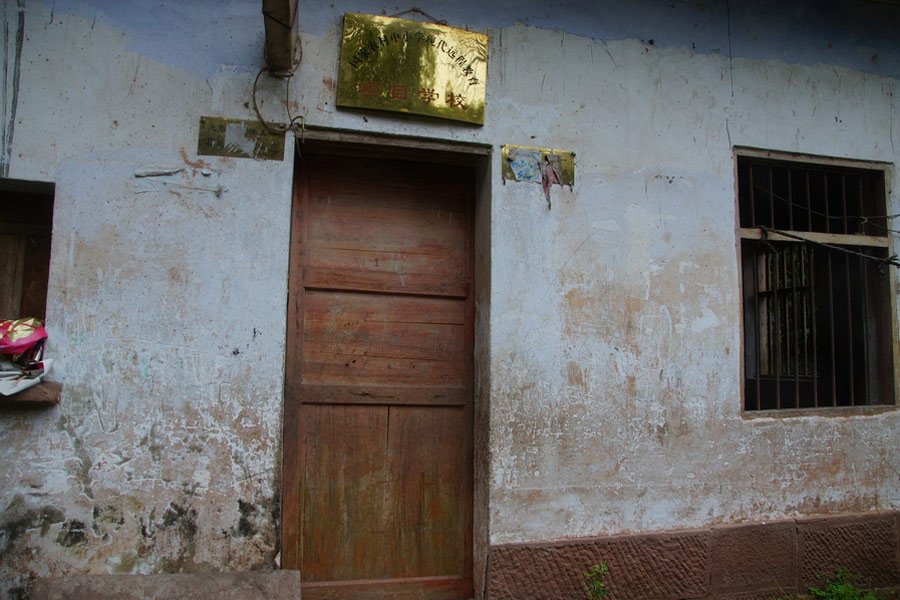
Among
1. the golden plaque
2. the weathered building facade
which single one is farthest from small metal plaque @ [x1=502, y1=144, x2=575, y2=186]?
the golden plaque

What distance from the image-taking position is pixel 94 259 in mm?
2660

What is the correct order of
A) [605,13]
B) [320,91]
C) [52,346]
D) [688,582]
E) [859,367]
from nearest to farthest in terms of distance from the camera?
[52,346]
[320,91]
[688,582]
[605,13]
[859,367]

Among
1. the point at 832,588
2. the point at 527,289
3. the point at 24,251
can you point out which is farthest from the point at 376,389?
the point at 832,588

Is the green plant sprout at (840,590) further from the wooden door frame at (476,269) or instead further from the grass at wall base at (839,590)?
the wooden door frame at (476,269)

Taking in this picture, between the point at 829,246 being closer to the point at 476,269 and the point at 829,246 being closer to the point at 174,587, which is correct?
the point at 476,269

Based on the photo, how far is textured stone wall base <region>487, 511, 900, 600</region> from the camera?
2.94m

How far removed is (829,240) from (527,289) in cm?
207

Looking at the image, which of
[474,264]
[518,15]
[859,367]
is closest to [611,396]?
[474,264]

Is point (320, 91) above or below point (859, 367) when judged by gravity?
above

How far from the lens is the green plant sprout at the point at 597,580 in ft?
9.58

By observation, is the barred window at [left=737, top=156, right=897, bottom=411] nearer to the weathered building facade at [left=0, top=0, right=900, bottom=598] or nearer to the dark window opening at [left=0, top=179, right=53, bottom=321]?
the weathered building facade at [left=0, top=0, right=900, bottom=598]

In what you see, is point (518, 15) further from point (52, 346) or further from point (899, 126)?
point (52, 346)

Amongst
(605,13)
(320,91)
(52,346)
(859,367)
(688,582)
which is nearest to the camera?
(52,346)

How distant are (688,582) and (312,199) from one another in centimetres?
295
